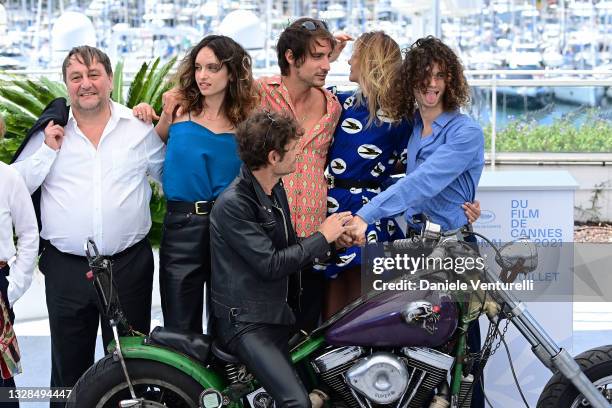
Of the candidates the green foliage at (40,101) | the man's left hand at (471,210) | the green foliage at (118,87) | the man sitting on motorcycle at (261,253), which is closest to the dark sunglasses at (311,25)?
the man sitting on motorcycle at (261,253)

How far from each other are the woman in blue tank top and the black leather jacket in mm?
351

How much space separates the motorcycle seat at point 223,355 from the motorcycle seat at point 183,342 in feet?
0.14

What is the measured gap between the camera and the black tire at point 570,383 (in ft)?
12.0

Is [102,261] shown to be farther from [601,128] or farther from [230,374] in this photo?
[601,128]

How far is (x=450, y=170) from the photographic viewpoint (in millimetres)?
3920

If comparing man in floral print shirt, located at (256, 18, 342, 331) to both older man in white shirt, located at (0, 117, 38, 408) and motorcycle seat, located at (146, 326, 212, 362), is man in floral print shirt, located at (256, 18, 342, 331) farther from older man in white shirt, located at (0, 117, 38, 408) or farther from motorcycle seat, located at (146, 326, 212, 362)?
older man in white shirt, located at (0, 117, 38, 408)

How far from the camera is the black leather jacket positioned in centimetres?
356

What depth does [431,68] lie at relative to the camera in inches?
157

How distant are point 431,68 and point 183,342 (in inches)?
55.7

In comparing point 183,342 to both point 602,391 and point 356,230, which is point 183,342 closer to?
point 356,230

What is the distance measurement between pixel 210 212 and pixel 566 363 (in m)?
1.42

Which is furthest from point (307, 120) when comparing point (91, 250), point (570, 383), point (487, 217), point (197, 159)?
point (570, 383)

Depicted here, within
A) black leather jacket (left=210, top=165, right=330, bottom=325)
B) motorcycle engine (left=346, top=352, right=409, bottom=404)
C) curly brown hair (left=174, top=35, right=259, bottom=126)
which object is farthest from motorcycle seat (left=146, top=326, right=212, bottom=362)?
curly brown hair (left=174, top=35, right=259, bottom=126)

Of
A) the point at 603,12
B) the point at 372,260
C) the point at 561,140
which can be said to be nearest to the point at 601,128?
the point at 561,140
